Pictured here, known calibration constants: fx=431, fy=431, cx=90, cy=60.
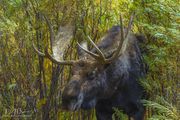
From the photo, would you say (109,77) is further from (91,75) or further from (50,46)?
(50,46)

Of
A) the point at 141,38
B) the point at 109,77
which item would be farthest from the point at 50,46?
the point at 141,38

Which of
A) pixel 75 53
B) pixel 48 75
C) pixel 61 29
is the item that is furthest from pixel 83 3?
pixel 48 75

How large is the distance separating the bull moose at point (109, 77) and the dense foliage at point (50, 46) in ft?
0.58

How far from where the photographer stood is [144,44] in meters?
6.12

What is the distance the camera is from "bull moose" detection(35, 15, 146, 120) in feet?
16.6

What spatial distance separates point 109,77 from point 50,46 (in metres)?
1.22

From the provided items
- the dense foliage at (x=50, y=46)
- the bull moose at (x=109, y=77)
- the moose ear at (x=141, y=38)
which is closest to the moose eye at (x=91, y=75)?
the bull moose at (x=109, y=77)

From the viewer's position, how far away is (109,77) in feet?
18.3

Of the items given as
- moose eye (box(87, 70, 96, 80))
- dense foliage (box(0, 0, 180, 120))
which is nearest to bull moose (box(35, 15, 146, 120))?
moose eye (box(87, 70, 96, 80))

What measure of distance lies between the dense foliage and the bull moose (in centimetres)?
18

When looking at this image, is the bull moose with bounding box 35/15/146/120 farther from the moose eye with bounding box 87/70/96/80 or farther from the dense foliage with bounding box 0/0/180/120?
the dense foliage with bounding box 0/0/180/120

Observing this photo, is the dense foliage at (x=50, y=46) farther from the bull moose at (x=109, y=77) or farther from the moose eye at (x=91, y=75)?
the moose eye at (x=91, y=75)

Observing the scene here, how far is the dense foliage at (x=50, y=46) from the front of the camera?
5.52 metres

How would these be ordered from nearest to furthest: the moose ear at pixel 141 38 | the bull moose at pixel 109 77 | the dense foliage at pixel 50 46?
the bull moose at pixel 109 77
the dense foliage at pixel 50 46
the moose ear at pixel 141 38
